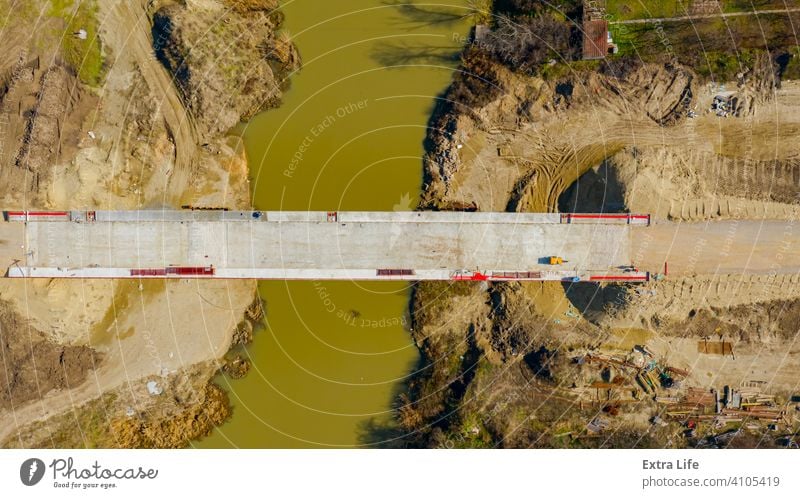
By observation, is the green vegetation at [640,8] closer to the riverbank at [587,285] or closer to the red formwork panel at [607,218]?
the riverbank at [587,285]

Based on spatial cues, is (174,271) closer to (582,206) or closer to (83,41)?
(83,41)

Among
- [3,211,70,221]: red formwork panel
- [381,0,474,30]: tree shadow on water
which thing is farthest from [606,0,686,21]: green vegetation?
[3,211,70,221]: red formwork panel

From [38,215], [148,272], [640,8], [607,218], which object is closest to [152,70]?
[38,215]

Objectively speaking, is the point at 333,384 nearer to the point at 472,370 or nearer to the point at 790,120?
the point at 472,370

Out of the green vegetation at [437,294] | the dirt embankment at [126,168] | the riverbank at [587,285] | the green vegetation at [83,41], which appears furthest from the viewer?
the green vegetation at [437,294]

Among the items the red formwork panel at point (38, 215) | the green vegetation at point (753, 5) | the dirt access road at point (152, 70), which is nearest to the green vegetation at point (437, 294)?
the dirt access road at point (152, 70)

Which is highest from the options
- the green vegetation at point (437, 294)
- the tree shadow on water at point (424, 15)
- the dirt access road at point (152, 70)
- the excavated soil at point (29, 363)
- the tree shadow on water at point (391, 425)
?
the tree shadow on water at point (424, 15)
